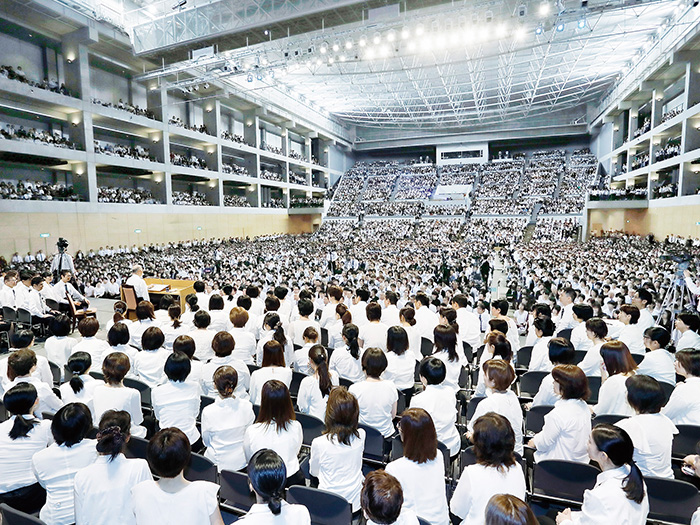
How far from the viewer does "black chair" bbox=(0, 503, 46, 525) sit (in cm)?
200

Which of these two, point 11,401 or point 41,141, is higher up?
point 41,141

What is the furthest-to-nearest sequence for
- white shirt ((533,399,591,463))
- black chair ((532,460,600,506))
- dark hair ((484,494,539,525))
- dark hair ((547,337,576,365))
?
1. dark hair ((547,337,576,365))
2. white shirt ((533,399,591,463))
3. black chair ((532,460,600,506))
4. dark hair ((484,494,539,525))

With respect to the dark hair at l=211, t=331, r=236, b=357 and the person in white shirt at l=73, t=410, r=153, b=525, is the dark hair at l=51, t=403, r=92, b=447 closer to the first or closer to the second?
the person in white shirt at l=73, t=410, r=153, b=525

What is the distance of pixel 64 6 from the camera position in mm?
20062

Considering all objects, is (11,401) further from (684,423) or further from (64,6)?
(64,6)

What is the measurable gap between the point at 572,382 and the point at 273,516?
2390mm

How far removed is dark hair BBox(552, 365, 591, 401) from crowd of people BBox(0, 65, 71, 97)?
2582 centimetres

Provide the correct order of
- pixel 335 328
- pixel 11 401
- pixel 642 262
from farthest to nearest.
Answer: pixel 642 262, pixel 335 328, pixel 11 401

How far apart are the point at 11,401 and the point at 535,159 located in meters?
52.5

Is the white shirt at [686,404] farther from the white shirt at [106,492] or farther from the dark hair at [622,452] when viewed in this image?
the white shirt at [106,492]

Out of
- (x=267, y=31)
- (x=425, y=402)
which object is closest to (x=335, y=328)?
(x=425, y=402)

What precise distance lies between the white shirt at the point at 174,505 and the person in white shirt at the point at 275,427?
716 millimetres

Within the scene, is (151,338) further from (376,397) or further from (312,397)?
(376,397)

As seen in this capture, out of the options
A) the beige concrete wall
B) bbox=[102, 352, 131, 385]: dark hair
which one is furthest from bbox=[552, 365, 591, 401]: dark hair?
the beige concrete wall
